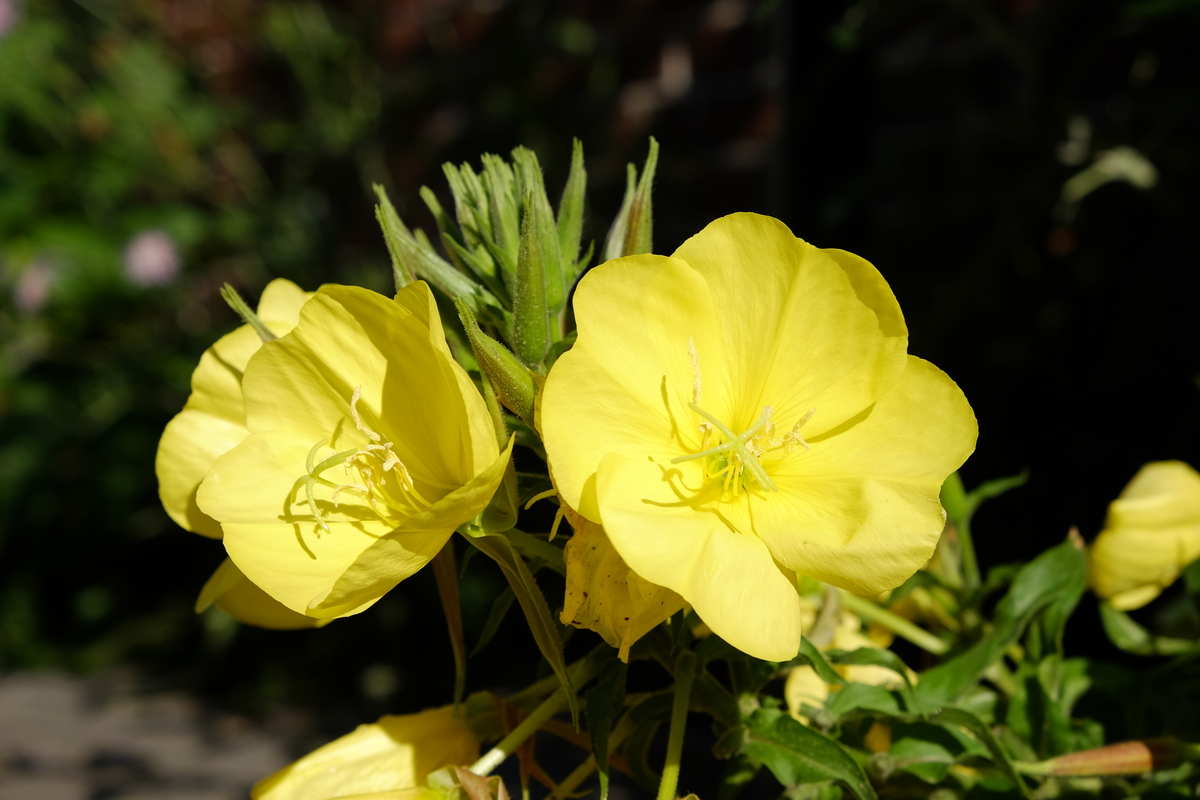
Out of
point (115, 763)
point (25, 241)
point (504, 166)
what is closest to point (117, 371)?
point (25, 241)

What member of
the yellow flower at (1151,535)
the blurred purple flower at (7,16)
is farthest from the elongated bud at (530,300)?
the blurred purple flower at (7,16)

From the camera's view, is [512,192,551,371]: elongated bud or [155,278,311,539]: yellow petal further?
[155,278,311,539]: yellow petal

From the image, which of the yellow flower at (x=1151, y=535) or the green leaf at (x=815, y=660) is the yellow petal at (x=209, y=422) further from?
the yellow flower at (x=1151, y=535)

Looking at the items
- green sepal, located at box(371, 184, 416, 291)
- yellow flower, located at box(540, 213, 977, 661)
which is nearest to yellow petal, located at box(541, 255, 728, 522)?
yellow flower, located at box(540, 213, 977, 661)

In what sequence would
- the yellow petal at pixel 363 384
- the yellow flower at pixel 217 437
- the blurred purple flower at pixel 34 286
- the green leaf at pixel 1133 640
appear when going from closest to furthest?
the yellow petal at pixel 363 384, the yellow flower at pixel 217 437, the green leaf at pixel 1133 640, the blurred purple flower at pixel 34 286

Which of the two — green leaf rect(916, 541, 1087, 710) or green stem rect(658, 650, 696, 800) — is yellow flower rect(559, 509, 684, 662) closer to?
green stem rect(658, 650, 696, 800)

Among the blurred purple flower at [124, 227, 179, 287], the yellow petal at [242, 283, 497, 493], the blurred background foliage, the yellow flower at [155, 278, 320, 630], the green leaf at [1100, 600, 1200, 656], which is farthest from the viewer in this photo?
the blurred purple flower at [124, 227, 179, 287]
